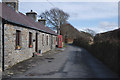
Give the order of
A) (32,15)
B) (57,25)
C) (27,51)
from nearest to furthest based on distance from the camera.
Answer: (27,51)
(32,15)
(57,25)

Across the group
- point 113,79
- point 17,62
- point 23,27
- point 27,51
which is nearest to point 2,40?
point 17,62

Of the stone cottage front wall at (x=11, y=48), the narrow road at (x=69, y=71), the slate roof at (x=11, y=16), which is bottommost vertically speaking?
the narrow road at (x=69, y=71)

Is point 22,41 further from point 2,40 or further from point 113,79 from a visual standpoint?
point 113,79

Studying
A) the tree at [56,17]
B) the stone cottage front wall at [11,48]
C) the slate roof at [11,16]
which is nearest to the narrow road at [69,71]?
the stone cottage front wall at [11,48]

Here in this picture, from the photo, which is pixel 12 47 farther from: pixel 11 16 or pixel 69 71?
pixel 69 71

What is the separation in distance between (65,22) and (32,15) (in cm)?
1936

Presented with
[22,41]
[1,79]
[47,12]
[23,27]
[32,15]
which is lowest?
[1,79]

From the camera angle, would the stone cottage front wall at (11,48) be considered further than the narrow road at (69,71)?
Yes

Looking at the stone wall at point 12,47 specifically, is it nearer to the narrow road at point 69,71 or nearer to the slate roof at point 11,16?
the slate roof at point 11,16

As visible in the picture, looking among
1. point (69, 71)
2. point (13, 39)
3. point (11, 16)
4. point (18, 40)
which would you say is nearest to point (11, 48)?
point (13, 39)

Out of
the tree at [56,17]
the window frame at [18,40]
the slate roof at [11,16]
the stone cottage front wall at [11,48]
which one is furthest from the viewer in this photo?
the tree at [56,17]

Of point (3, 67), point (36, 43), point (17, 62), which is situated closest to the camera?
point (3, 67)

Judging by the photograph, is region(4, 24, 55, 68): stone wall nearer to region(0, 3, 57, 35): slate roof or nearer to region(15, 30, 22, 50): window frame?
region(15, 30, 22, 50): window frame

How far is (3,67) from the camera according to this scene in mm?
7707
